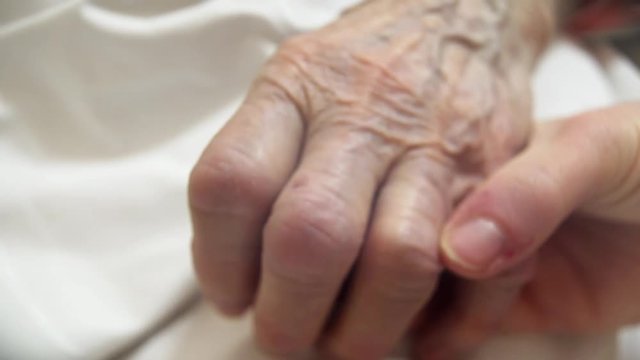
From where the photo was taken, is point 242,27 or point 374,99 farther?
point 242,27

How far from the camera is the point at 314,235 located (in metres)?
0.44

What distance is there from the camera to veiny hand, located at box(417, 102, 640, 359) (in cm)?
47

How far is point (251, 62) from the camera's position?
0.64 m

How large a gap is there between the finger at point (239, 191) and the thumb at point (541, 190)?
0.12 m

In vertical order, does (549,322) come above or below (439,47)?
below

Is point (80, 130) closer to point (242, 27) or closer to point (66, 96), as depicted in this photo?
point (66, 96)

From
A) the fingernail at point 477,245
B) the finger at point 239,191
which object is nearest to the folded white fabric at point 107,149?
the finger at point 239,191

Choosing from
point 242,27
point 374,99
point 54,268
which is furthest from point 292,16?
point 54,268

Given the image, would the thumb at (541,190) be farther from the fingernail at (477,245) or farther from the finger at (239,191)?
the finger at (239,191)

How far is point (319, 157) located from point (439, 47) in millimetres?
183

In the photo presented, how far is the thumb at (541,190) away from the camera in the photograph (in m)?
0.47

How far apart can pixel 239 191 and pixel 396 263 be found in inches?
4.1

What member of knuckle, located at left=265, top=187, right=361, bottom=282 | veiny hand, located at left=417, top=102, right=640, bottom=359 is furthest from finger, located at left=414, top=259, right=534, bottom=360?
knuckle, located at left=265, top=187, right=361, bottom=282

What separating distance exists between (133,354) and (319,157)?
187 mm
